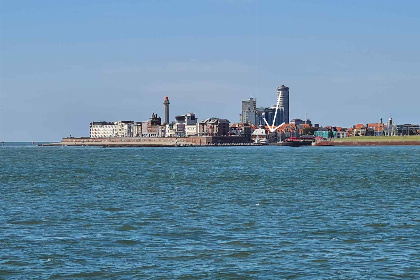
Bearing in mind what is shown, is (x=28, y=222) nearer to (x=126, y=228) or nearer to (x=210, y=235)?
(x=126, y=228)

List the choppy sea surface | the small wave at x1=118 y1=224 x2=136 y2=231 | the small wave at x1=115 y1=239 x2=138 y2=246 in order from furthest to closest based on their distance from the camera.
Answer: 1. the small wave at x1=118 y1=224 x2=136 y2=231
2. the small wave at x1=115 y1=239 x2=138 y2=246
3. the choppy sea surface

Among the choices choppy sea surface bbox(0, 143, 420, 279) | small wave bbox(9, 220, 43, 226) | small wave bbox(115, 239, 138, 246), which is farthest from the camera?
small wave bbox(9, 220, 43, 226)

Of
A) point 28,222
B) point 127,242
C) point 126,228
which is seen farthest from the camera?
point 28,222

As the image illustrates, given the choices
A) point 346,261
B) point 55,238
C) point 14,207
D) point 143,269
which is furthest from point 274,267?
point 14,207

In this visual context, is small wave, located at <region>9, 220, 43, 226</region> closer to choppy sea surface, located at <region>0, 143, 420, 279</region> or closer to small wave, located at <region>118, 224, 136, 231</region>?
choppy sea surface, located at <region>0, 143, 420, 279</region>

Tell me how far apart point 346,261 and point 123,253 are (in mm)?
8075

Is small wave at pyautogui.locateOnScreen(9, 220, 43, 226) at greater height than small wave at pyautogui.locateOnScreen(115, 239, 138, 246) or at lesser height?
greater

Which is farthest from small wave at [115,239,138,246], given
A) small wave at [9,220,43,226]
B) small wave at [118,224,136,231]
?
small wave at [9,220,43,226]

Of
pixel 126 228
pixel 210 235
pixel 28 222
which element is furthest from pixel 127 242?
pixel 28 222

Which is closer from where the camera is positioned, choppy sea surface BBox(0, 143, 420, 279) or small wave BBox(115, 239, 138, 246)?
choppy sea surface BBox(0, 143, 420, 279)

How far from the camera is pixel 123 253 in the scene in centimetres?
2683

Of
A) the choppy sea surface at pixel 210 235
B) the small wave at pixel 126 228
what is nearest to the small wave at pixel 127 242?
the choppy sea surface at pixel 210 235

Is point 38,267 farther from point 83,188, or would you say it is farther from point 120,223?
point 83,188

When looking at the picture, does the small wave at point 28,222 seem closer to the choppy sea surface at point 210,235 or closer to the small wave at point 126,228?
the choppy sea surface at point 210,235
